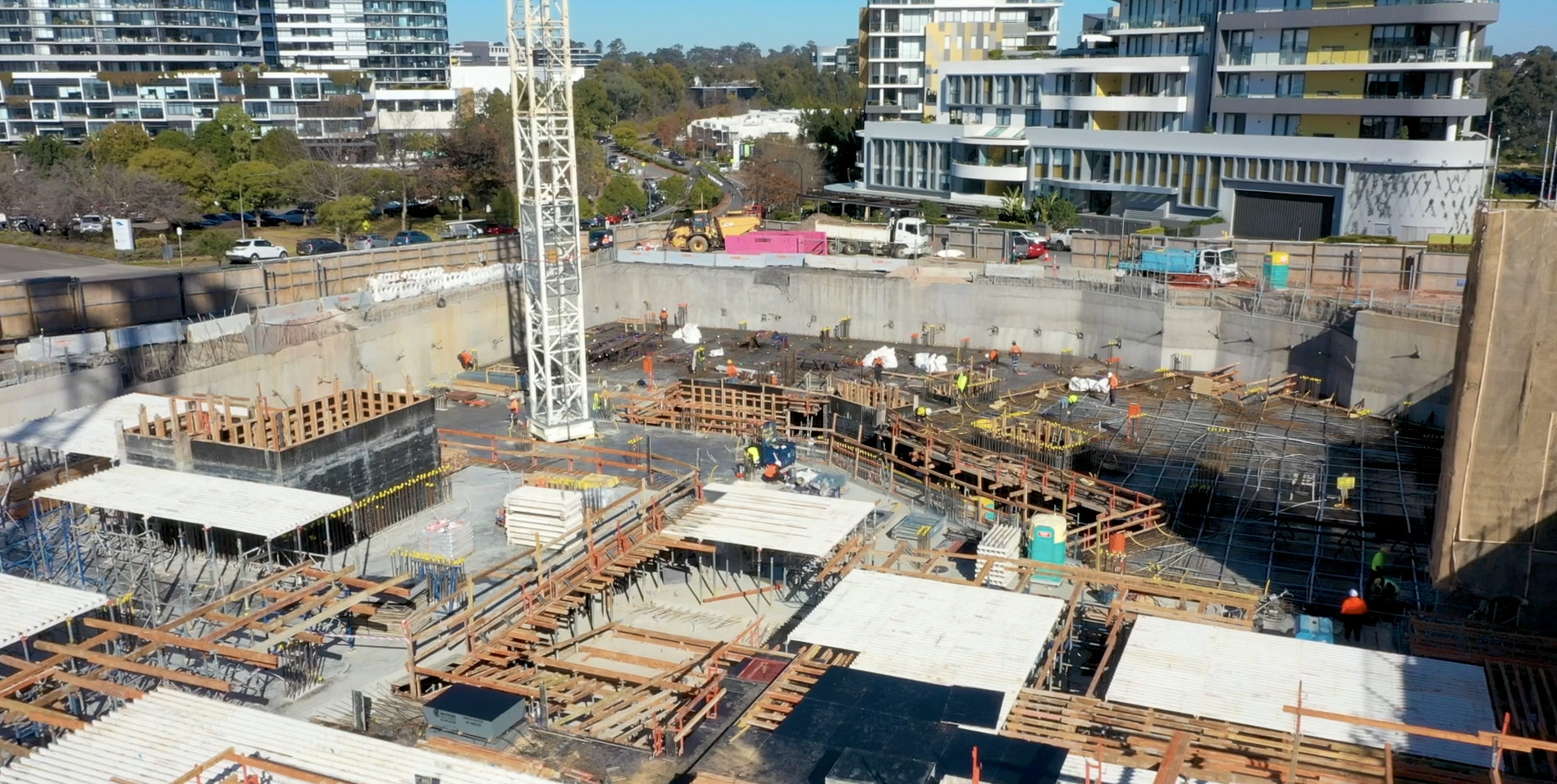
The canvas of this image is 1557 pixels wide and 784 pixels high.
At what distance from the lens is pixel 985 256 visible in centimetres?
5022

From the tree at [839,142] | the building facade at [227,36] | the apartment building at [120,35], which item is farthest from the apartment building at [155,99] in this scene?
the tree at [839,142]

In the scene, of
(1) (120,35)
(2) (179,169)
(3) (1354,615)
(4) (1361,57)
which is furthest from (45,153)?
(3) (1354,615)

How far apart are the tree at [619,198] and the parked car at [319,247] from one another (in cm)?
1951

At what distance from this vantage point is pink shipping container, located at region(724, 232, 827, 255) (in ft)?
156

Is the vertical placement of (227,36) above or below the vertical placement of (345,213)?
above

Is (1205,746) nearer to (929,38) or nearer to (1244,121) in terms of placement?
(1244,121)

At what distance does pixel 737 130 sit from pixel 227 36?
2014 inches

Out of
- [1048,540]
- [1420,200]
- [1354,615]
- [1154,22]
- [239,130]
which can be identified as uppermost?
[1154,22]

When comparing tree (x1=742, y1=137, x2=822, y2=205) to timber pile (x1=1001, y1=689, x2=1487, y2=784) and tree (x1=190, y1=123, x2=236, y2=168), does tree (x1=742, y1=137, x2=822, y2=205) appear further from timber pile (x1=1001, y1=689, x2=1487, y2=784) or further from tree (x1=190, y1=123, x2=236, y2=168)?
timber pile (x1=1001, y1=689, x2=1487, y2=784)

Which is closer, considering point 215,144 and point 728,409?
point 728,409

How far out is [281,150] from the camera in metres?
72.9

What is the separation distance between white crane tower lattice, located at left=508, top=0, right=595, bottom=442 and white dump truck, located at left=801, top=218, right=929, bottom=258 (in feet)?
64.7

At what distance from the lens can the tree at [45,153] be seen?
230 ft

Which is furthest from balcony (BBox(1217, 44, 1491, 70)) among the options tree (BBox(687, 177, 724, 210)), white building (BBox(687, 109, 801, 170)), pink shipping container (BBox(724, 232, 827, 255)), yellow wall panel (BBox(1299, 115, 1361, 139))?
white building (BBox(687, 109, 801, 170))
